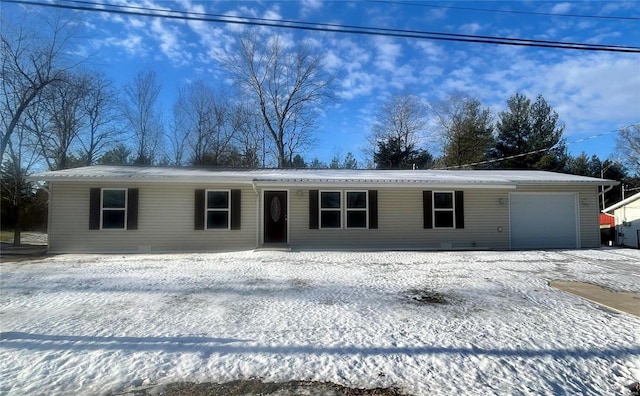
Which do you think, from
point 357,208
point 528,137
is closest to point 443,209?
point 357,208

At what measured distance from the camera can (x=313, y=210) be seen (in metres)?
12.7

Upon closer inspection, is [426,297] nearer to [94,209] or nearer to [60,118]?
[94,209]

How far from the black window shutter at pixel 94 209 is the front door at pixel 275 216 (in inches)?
209

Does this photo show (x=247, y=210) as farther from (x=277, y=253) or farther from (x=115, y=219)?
(x=115, y=219)

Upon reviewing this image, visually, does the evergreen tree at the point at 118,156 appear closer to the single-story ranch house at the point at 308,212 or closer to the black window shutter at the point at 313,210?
the single-story ranch house at the point at 308,212

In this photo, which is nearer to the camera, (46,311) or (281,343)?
(281,343)

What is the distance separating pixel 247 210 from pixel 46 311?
733 centimetres

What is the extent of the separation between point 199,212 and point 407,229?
280 inches

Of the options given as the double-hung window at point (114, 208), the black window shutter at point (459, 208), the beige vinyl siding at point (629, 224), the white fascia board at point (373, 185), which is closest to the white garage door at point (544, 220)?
the white fascia board at point (373, 185)

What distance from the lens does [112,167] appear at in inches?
566

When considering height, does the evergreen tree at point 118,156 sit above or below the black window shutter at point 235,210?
above

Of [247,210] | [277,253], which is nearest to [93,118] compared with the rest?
[247,210]

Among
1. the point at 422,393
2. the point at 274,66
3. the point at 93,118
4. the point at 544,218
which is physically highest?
the point at 274,66

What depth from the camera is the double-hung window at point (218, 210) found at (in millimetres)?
12445
